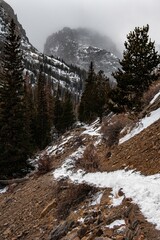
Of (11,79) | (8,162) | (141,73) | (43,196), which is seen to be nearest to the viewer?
(43,196)

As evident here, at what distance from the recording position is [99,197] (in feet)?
40.7

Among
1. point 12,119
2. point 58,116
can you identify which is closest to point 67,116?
point 58,116

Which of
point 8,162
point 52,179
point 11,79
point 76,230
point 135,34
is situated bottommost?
point 76,230

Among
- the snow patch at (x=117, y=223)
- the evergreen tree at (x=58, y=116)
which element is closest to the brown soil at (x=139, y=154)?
the snow patch at (x=117, y=223)

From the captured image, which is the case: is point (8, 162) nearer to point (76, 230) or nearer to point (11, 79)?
point (11, 79)

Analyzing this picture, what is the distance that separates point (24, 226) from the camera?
47.2 ft

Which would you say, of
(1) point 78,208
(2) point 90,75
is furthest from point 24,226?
(2) point 90,75

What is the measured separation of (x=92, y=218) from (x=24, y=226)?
14.5 ft

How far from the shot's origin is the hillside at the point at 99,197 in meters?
9.43

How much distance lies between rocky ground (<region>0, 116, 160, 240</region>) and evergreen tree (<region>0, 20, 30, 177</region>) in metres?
10.2

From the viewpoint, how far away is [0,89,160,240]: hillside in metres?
9.43

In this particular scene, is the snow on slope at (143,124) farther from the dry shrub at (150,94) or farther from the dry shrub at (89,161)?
the dry shrub at (150,94)

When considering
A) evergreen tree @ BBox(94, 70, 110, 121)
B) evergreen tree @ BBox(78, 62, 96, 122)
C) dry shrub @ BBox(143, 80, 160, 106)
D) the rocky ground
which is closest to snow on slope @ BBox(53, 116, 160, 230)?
the rocky ground

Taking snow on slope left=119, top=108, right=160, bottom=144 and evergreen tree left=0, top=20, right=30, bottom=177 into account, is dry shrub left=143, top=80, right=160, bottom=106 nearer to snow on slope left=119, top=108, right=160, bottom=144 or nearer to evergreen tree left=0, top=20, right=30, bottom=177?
snow on slope left=119, top=108, right=160, bottom=144
